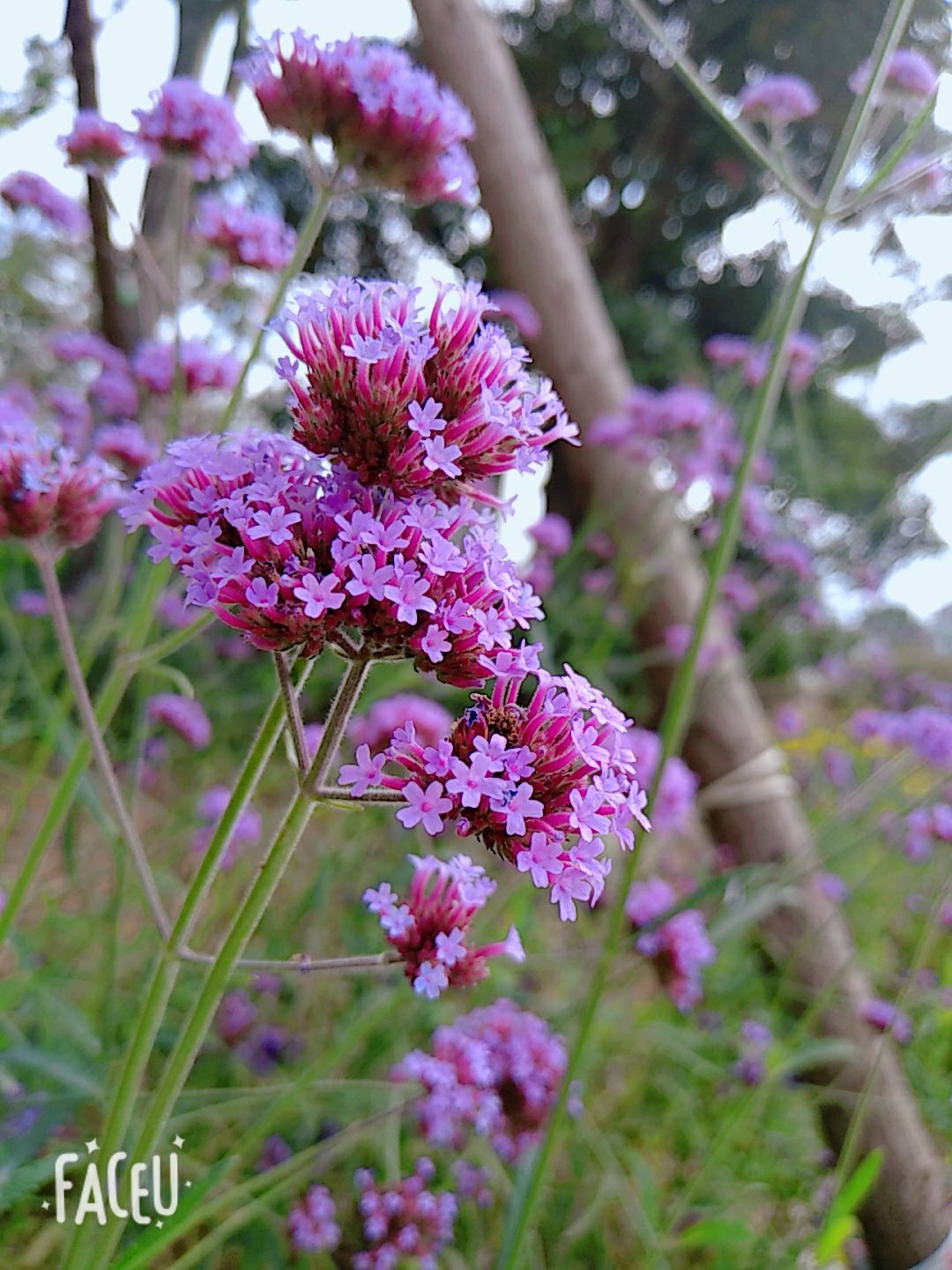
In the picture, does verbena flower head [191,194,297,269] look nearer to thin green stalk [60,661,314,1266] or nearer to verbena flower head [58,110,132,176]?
verbena flower head [58,110,132,176]

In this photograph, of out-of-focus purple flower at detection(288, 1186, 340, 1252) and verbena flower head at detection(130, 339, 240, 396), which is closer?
out-of-focus purple flower at detection(288, 1186, 340, 1252)

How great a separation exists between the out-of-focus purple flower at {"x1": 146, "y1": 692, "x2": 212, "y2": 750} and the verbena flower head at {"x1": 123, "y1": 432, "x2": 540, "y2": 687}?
0.82 meters

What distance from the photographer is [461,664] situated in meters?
0.33

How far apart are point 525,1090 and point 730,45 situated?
2.68m

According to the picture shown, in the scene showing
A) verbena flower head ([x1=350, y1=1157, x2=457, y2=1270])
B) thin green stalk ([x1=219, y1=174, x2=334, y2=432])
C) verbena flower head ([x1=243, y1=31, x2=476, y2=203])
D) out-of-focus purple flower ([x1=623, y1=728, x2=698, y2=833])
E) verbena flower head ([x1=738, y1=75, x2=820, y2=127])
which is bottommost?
verbena flower head ([x1=350, y1=1157, x2=457, y2=1270])

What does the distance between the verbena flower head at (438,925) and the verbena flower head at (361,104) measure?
1.58 feet

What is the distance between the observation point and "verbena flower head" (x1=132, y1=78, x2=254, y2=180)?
0.74 metres

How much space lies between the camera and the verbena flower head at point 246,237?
81cm

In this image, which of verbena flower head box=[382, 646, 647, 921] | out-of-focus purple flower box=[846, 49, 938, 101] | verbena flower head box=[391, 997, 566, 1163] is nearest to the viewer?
verbena flower head box=[382, 646, 647, 921]

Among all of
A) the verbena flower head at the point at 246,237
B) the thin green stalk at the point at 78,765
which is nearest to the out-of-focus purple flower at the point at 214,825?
the thin green stalk at the point at 78,765

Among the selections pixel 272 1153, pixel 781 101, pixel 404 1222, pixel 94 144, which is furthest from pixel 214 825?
pixel 781 101

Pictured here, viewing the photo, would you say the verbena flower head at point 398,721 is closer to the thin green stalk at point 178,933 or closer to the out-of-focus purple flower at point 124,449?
the out-of-focus purple flower at point 124,449

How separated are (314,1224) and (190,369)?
0.77 m

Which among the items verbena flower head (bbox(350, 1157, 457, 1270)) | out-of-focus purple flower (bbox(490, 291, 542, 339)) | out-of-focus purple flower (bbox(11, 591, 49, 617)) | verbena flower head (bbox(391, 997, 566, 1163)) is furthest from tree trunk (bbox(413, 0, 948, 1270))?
out-of-focus purple flower (bbox(11, 591, 49, 617))
